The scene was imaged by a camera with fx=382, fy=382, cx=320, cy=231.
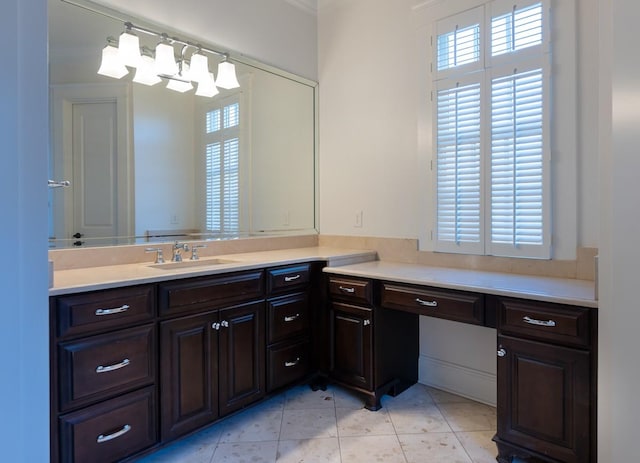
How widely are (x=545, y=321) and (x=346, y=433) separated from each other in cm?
119

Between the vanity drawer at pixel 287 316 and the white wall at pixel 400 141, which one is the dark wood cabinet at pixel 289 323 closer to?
the vanity drawer at pixel 287 316

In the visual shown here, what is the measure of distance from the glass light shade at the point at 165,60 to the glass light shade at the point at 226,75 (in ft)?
1.13

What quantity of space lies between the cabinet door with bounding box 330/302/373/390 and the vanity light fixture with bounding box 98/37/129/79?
1942 millimetres

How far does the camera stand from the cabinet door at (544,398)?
63.8 inches

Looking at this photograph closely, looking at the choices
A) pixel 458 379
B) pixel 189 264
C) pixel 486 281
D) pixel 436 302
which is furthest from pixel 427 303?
pixel 189 264

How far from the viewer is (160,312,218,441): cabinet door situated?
185 centimetres

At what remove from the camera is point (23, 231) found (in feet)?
1.31

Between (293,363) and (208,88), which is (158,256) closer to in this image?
(293,363)

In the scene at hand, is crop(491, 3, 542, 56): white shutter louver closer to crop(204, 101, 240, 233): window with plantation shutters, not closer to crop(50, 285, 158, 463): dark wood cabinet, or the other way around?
crop(204, 101, 240, 233): window with plantation shutters

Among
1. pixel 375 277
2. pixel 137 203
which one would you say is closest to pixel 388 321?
pixel 375 277

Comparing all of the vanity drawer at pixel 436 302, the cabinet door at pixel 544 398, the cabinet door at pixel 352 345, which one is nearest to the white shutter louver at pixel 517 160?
the vanity drawer at pixel 436 302

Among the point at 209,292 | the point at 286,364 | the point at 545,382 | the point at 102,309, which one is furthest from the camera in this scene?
the point at 286,364

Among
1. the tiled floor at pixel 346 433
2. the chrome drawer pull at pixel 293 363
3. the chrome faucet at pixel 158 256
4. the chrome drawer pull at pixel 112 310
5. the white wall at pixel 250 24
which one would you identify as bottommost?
the tiled floor at pixel 346 433

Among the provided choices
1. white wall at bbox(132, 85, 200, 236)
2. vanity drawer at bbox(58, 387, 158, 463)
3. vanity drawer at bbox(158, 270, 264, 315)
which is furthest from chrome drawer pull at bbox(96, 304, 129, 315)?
white wall at bbox(132, 85, 200, 236)
